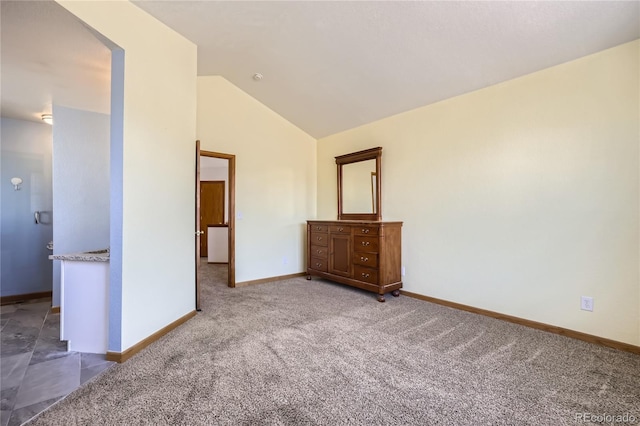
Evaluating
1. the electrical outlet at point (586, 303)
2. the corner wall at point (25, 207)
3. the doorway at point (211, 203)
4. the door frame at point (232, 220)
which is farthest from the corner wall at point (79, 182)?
the electrical outlet at point (586, 303)

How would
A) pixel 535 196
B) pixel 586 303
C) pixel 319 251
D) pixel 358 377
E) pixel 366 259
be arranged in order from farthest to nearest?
1. pixel 319 251
2. pixel 366 259
3. pixel 535 196
4. pixel 586 303
5. pixel 358 377

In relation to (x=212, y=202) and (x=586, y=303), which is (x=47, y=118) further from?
(x=586, y=303)

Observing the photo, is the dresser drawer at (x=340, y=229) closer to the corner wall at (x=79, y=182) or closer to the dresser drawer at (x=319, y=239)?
the dresser drawer at (x=319, y=239)

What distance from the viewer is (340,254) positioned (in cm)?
413

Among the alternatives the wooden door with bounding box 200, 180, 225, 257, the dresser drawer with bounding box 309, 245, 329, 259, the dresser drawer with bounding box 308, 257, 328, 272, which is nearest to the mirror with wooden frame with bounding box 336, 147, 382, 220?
the dresser drawer with bounding box 309, 245, 329, 259

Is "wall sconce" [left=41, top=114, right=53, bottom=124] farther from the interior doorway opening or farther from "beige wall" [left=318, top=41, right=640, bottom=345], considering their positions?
"beige wall" [left=318, top=41, right=640, bottom=345]

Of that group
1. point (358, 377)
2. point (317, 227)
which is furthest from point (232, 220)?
point (358, 377)

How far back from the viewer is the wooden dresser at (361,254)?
140 inches

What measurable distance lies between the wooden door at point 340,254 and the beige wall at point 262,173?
92cm

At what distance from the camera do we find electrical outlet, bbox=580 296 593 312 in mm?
2402

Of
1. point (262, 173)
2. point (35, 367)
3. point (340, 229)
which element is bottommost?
point (35, 367)

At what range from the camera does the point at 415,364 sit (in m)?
2.02

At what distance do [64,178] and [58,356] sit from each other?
2.00 m

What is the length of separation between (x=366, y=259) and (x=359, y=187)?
3.93 feet
